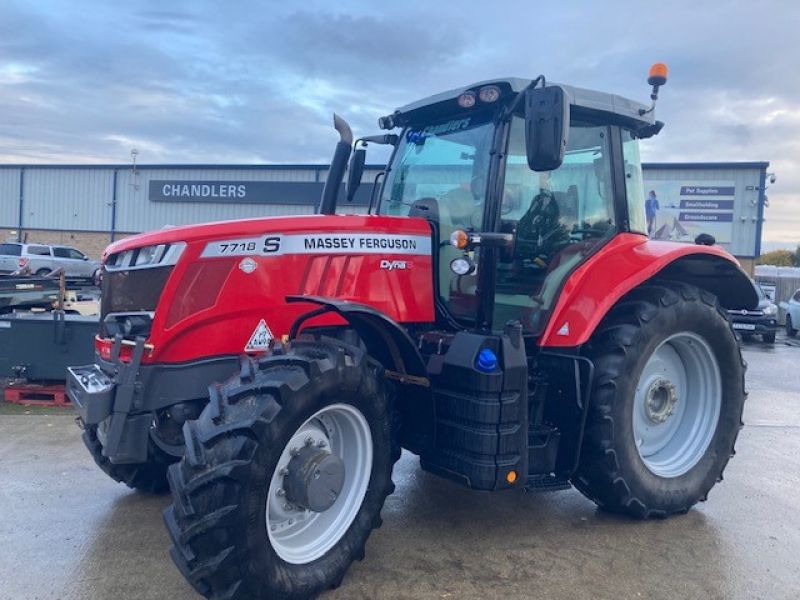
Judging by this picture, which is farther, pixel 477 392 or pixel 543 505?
pixel 543 505

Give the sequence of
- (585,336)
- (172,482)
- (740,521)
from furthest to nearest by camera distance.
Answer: (740,521) < (585,336) < (172,482)

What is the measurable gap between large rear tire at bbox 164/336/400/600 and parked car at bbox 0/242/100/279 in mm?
22906

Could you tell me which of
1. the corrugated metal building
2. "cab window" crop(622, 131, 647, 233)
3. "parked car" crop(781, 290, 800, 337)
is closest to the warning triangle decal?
"cab window" crop(622, 131, 647, 233)

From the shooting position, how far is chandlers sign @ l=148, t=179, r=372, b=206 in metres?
26.1

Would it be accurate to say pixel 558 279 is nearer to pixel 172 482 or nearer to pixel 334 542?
pixel 334 542

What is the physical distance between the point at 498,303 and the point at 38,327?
197 inches

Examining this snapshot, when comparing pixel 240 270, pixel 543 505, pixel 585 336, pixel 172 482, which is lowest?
pixel 543 505

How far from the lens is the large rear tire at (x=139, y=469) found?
4.19 metres

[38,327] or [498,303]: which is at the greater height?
[498,303]

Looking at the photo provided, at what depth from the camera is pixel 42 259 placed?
2477 cm

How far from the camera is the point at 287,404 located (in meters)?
2.96

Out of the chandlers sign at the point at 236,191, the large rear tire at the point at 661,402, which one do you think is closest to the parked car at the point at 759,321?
the large rear tire at the point at 661,402

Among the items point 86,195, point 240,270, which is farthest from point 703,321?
point 86,195

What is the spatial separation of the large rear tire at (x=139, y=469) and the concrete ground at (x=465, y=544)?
4.4 inches
